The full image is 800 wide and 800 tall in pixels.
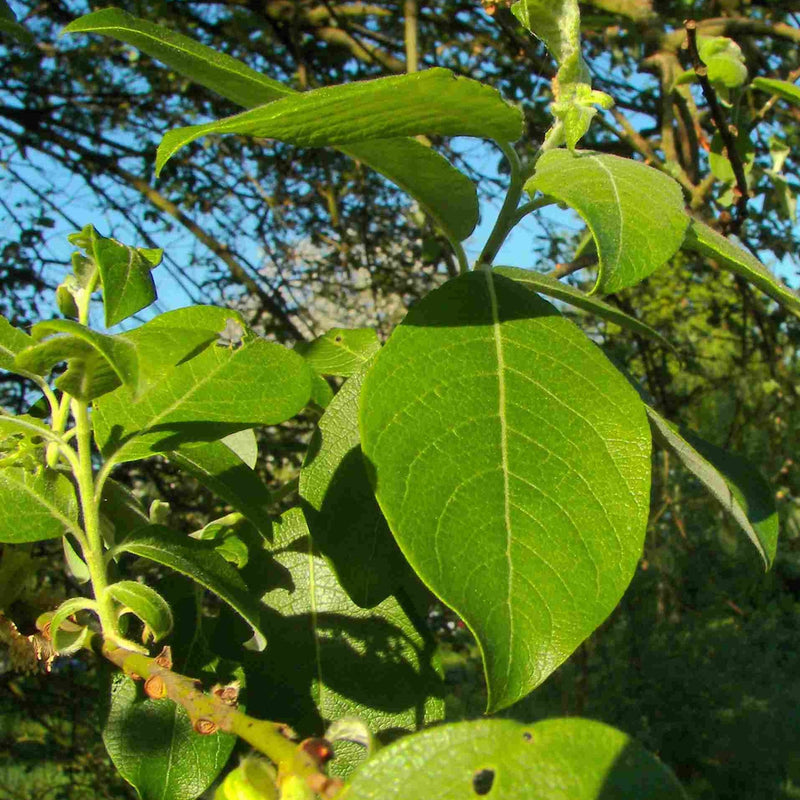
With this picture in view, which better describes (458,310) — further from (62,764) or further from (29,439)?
(62,764)

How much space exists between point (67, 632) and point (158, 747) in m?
0.12

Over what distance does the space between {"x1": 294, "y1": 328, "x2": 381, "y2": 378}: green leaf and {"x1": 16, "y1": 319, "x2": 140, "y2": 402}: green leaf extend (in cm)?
27

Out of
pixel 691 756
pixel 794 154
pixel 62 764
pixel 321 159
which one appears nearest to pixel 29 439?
pixel 62 764

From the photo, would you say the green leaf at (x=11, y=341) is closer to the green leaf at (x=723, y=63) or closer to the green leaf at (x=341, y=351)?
the green leaf at (x=341, y=351)

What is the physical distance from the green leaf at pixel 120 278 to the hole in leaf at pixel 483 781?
34cm

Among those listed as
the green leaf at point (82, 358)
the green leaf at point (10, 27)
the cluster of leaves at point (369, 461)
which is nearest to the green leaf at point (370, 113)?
the cluster of leaves at point (369, 461)

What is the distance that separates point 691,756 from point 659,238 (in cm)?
424

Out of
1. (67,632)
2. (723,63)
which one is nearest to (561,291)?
(67,632)

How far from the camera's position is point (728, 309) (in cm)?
400

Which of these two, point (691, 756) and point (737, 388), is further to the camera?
point (691, 756)

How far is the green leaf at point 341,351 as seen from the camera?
2.62 feet

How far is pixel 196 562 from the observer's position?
597mm

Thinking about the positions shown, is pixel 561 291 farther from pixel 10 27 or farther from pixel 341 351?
pixel 10 27

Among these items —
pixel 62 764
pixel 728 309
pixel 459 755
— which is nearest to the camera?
pixel 459 755
